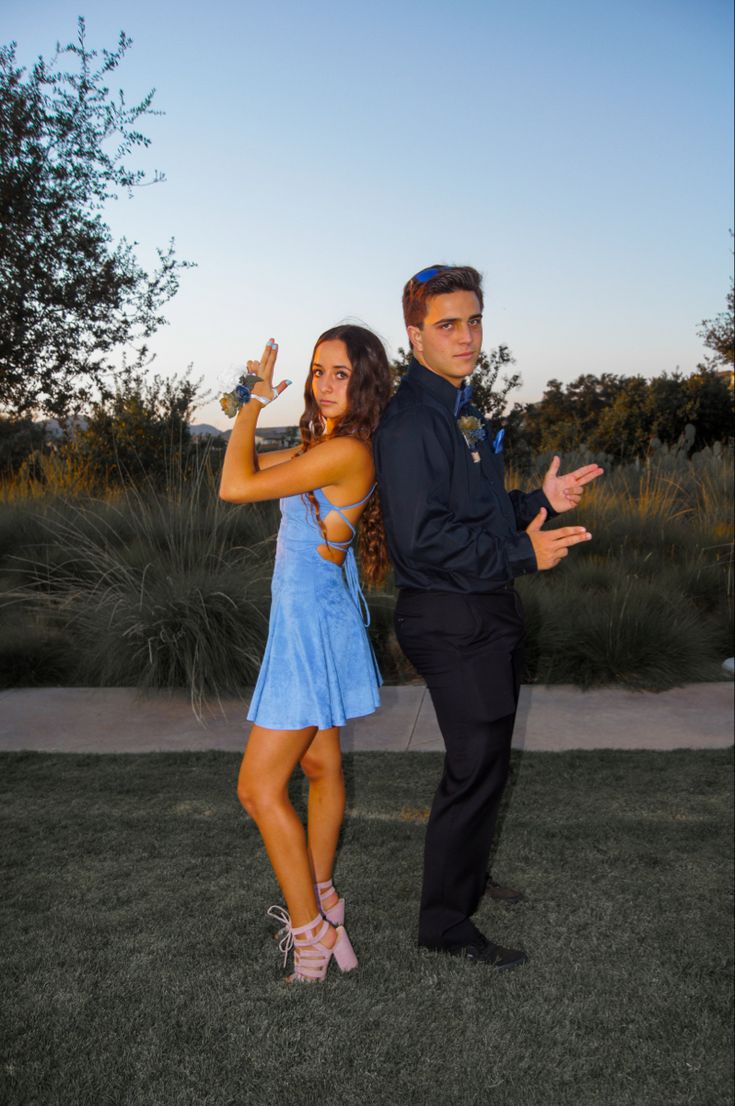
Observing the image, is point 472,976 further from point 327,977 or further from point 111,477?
point 111,477

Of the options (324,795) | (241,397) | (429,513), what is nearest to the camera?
(429,513)

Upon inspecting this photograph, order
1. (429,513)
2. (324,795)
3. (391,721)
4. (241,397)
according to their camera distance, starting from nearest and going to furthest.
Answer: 1. (429,513)
2. (241,397)
3. (324,795)
4. (391,721)

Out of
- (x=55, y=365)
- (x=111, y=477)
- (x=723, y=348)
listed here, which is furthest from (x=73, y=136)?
(x=723, y=348)

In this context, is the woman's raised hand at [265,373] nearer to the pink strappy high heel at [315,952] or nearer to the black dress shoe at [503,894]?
the pink strappy high heel at [315,952]

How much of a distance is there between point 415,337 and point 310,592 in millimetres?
842

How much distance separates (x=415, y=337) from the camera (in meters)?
3.11

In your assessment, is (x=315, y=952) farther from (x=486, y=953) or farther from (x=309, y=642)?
(x=309, y=642)

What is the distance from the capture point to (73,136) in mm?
8266

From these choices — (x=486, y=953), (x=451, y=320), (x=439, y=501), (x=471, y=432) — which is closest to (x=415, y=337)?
(x=451, y=320)

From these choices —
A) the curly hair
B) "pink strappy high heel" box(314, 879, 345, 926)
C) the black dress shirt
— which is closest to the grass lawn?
"pink strappy high heel" box(314, 879, 345, 926)

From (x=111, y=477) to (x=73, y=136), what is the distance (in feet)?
15.1

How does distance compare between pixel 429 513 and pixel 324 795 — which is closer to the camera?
pixel 429 513

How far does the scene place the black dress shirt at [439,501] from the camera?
110 inches

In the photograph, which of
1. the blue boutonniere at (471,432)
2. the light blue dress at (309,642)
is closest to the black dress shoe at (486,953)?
Answer: the light blue dress at (309,642)
